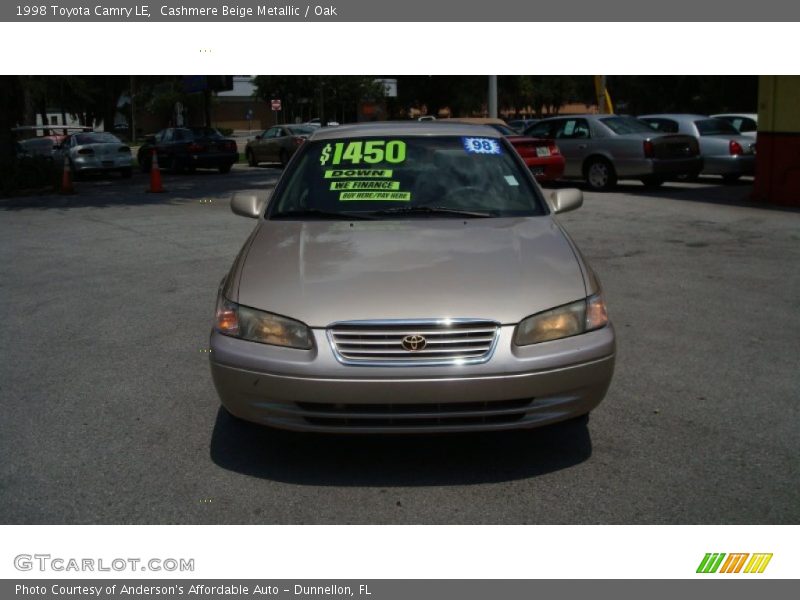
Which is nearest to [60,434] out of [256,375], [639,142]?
[256,375]

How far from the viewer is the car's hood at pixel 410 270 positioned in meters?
3.96

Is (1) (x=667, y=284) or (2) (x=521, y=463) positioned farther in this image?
(1) (x=667, y=284)

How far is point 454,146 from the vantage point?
5.56 metres

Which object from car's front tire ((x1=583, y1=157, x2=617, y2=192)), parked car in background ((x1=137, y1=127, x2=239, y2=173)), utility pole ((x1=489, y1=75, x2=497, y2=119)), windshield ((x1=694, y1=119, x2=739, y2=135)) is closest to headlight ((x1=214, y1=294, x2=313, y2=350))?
car's front tire ((x1=583, y1=157, x2=617, y2=192))

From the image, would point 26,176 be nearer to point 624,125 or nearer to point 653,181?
point 624,125

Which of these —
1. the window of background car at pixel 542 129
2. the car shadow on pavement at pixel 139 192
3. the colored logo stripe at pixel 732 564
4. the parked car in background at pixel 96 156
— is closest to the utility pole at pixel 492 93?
the window of background car at pixel 542 129

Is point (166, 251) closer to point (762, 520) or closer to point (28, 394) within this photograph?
point (28, 394)

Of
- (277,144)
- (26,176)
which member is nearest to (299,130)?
(277,144)

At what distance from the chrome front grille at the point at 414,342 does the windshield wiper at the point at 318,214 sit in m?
1.28

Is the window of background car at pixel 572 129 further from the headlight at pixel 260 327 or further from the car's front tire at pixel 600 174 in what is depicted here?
the headlight at pixel 260 327

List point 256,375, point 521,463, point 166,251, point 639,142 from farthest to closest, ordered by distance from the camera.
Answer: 1. point 639,142
2. point 166,251
3. point 521,463
4. point 256,375

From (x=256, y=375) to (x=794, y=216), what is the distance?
1130 centimetres

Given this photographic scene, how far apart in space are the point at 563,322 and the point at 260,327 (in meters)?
1.33

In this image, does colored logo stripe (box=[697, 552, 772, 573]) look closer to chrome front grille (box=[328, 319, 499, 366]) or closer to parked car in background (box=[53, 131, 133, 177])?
chrome front grille (box=[328, 319, 499, 366])
